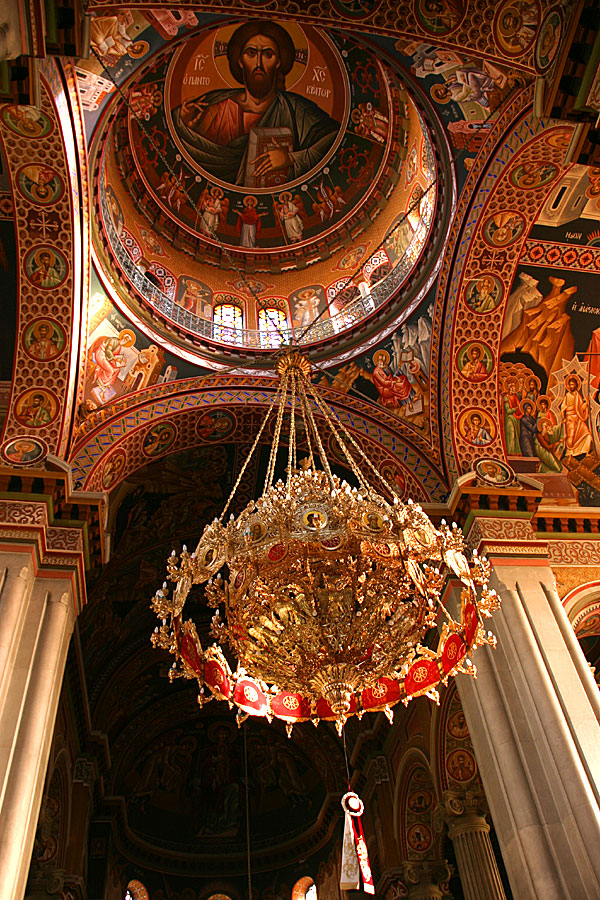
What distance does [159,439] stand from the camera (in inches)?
421

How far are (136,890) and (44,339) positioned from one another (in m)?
13.0

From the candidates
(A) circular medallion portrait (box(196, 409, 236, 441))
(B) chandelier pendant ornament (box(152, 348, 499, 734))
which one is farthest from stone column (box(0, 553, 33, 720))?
(A) circular medallion portrait (box(196, 409, 236, 441))

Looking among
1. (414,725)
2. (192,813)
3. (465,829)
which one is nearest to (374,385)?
(414,725)

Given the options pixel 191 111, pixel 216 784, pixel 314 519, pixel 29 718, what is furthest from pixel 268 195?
pixel 216 784

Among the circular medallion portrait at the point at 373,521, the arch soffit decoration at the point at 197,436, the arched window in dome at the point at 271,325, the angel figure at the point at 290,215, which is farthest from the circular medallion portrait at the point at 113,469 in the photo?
the angel figure at the point at 290,215

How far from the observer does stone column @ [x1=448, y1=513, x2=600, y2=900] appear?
6.65 meters

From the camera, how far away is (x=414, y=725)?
466 inches

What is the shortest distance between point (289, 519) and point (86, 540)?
361 centimetres

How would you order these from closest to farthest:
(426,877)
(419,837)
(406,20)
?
1. (406,20)
2. (426,877)
3. (419,837)

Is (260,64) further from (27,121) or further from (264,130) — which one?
(27,121)

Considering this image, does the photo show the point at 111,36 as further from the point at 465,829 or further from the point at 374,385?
the point at 465,829

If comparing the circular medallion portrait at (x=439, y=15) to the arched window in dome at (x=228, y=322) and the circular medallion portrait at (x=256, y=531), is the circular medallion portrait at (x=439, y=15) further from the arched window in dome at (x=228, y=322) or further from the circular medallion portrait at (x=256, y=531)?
the arched window in dome at (x=228, y=322)

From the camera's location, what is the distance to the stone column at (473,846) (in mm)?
9328

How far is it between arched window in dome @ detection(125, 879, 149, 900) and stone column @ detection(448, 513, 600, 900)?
38.4 ft
